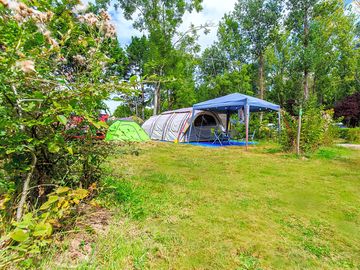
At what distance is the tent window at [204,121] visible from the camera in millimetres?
11095

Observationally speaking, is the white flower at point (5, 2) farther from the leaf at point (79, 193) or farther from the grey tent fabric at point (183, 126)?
the grey tent fabric at point (183, 126)

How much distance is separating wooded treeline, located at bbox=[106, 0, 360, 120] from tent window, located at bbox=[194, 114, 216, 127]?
16.2 feet

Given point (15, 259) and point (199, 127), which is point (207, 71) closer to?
point (199, 127)

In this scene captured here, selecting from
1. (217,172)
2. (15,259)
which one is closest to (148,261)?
(15,259)

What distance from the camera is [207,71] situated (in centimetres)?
2431

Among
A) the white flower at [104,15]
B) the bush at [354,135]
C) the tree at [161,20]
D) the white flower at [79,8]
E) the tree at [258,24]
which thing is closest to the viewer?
the white flower at [79,8]

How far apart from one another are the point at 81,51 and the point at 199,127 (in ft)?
30.9

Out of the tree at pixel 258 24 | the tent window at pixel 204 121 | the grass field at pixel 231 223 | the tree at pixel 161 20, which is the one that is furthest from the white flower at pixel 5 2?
the tree at pixel 258 24

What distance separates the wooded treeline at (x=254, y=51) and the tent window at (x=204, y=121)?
4.94 m

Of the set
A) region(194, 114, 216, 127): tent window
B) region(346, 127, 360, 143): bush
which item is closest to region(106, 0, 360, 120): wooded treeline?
region(194, 114, 216, 127): tent window

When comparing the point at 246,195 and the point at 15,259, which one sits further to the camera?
the point at 246,195

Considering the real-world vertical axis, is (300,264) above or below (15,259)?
below

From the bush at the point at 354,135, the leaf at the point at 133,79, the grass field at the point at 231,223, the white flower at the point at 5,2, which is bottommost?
the grass field at the point at 231,223

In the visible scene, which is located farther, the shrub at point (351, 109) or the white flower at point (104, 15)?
the shrub at point (351, 109)
